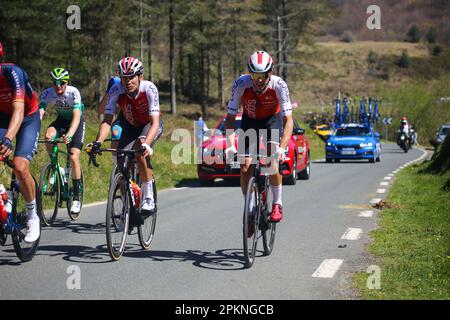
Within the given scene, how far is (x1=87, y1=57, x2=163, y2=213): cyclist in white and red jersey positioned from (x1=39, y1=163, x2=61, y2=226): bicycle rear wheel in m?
2.23

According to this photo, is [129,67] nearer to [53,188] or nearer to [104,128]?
[104,128]

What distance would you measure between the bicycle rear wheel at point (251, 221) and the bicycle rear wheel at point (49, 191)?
12.3 feet

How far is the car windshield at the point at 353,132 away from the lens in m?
29.0

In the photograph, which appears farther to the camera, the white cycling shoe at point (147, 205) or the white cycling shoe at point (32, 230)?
the white cycling shoe at point (147, 205)

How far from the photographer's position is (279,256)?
771 centimetres

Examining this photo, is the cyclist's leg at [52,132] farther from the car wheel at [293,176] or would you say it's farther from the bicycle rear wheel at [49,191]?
the car wheel at [293,176]

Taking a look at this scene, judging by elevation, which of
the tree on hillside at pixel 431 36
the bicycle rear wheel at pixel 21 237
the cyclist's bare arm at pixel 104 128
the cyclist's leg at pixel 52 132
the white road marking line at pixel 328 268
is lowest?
the white road marking line at pixel 328 268

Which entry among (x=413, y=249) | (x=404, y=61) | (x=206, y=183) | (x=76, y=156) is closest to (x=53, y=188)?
(x=76, y=156)

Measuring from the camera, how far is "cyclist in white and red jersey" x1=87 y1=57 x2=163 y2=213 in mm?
7691

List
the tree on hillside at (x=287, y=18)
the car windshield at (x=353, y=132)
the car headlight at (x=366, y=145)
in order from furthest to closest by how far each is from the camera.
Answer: the tree on hillside at (x=287, y=18) < the car windshield at (x=353, y=132) < the car headlight at (x=366, y=145)

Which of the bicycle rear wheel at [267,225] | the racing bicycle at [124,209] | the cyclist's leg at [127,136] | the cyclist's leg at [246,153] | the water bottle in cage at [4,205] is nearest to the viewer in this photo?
the water bottle in cage at [4,205]

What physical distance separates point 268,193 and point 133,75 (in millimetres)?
1911

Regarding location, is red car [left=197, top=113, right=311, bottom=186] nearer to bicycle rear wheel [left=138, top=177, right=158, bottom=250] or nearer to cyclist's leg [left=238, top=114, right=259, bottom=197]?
bicycle rear wheel [left=138, top=177, right=158, bottom=250]

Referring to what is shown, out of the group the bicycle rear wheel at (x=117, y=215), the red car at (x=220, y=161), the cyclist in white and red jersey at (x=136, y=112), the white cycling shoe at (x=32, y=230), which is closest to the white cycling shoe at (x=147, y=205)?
the cyclist in white and red jersey at (x=136, y=112)
